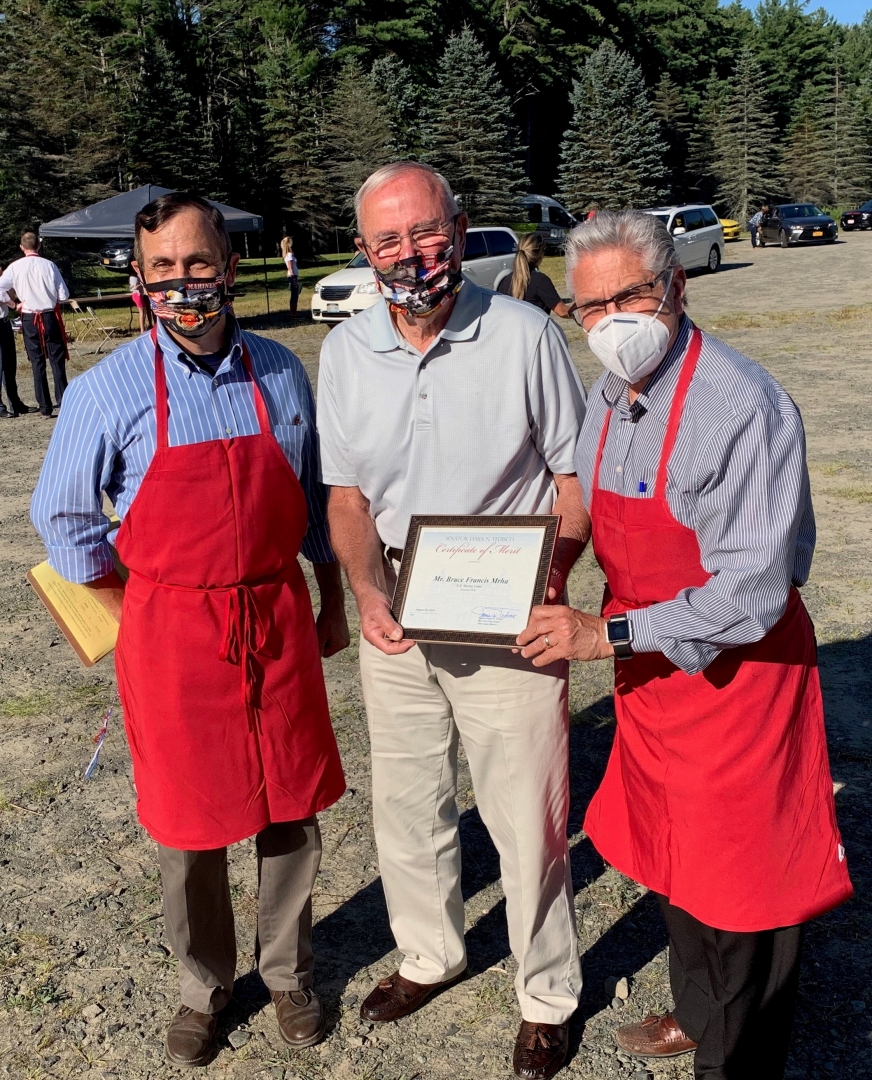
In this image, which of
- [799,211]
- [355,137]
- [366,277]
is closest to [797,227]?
[799,211]

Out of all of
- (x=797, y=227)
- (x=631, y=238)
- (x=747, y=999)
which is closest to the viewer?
(x=631, y=238)

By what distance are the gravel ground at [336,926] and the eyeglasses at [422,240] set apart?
2.22 metres

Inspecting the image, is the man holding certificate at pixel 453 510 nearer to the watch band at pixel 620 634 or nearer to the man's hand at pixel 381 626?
the man's hand at pixel 381 626

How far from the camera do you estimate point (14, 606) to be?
7.04 m

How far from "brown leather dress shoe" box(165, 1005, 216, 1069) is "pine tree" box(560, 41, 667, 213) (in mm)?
49765

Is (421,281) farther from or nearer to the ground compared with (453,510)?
farther from the ground

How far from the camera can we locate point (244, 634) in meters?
2.81

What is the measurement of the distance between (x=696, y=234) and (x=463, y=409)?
2802 cm

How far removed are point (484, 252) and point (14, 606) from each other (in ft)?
55.4

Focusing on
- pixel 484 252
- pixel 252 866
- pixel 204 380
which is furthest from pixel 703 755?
pixel 484 252

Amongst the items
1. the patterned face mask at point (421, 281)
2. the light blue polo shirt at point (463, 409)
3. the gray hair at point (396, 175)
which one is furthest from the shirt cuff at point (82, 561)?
the gray hair at point (396, 175)

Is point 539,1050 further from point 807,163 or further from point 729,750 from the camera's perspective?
point 807,163

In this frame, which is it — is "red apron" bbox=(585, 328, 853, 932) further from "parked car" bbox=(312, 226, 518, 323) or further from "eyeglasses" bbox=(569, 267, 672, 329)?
"parked car" bbox=(312, 226, 518, 323)

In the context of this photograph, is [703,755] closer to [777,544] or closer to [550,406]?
[777,544]
